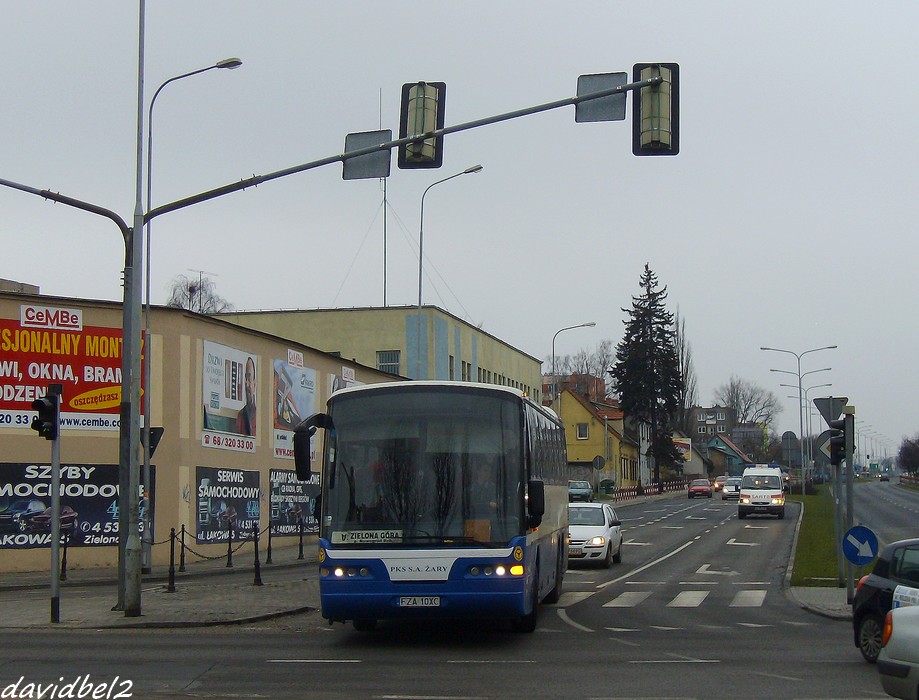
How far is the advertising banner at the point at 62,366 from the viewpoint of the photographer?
90.5 ft

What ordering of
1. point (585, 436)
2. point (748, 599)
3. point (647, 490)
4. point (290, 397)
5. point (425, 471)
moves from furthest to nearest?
point (585, 436) < point (647, 490) < point (290, 397) < point (748, 599) < point (425, 471)

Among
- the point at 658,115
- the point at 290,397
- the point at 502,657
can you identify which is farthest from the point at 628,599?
the point at 290,397

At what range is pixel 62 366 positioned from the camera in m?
28.3

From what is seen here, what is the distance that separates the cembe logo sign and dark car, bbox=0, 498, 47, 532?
4.17m

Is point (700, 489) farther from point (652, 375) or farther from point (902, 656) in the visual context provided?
point (902, 656)

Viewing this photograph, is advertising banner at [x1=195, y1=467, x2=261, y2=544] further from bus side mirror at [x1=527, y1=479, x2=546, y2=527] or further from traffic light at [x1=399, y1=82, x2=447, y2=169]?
bus side mirror at [x1=527, y1=479, x2=546, y2=527]

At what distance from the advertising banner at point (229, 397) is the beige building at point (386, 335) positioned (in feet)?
65.5

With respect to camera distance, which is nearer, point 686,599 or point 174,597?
point 174,597

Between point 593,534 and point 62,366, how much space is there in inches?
529

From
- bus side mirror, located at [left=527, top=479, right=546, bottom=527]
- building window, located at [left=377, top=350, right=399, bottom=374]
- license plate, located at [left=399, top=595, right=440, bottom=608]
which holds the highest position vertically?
building window, located at [left=377, top=350, right=399, bottom=374]

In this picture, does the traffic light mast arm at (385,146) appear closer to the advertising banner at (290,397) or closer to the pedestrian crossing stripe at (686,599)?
the pedestrian crossing stripe at (686,599)

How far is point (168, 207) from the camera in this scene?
56.3 feet

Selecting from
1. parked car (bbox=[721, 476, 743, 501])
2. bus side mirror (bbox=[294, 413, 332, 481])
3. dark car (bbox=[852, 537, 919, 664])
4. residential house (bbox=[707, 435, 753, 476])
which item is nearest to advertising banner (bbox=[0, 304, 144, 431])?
bus side mirror (bbox=[294, 413, 332, 481])

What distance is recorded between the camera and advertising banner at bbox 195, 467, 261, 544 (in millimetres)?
31203
